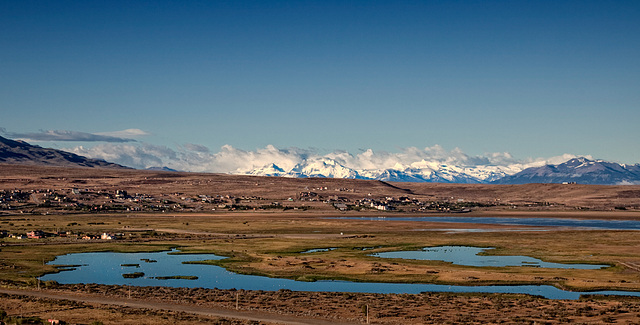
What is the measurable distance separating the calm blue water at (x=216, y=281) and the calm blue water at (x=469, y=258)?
20581 mm

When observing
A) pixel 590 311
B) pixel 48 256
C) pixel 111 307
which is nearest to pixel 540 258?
pixel 590 311

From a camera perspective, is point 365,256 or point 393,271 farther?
point 365,256

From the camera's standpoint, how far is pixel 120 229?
159 metres

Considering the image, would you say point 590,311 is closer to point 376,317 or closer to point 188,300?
point 376,317

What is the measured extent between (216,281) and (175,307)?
18.6 meters

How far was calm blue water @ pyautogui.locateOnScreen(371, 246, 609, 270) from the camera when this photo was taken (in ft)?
324

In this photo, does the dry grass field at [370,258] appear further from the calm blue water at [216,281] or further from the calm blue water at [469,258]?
the calm blue water at [469,258]

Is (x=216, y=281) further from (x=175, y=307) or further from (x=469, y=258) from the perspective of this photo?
(x=469, y=258)

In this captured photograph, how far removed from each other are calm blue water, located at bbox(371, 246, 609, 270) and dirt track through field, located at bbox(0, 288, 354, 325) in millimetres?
45955

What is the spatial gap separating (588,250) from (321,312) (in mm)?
70710

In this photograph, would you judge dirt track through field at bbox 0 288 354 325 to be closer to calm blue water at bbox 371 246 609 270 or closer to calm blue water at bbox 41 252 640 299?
calm blue water at bbox 41 252 640 299

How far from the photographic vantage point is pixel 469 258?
4220 inches

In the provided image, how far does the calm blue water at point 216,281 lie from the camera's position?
77688 mm

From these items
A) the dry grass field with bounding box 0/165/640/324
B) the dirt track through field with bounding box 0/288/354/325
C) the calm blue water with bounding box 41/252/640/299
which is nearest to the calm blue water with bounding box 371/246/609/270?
the dry grass field with bounding box 0/165/640/324
